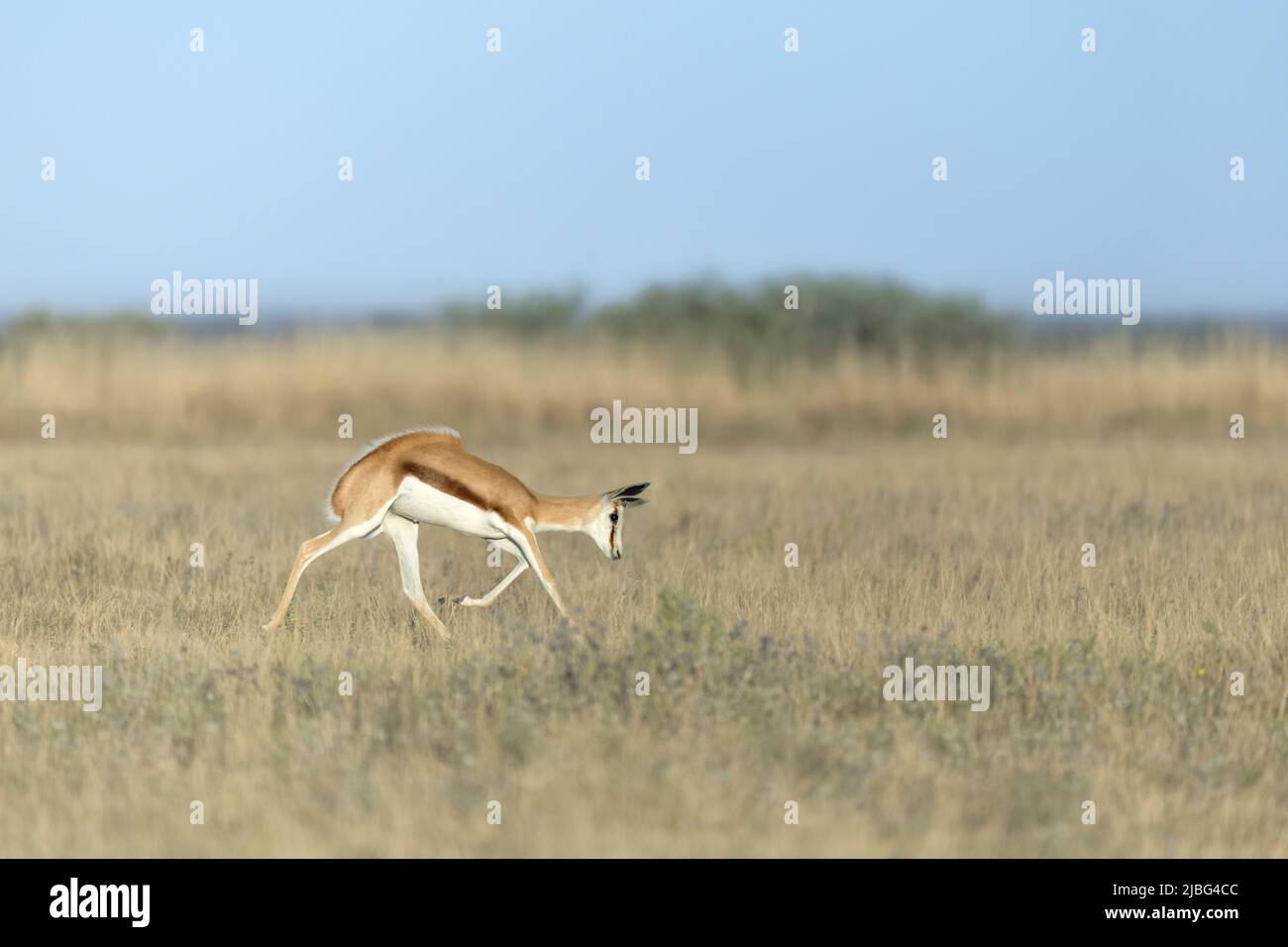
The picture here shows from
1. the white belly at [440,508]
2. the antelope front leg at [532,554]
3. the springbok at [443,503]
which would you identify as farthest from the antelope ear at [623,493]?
the white belly at [440,508]

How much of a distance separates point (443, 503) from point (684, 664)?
1.89 metres

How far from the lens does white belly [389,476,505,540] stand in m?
9.58

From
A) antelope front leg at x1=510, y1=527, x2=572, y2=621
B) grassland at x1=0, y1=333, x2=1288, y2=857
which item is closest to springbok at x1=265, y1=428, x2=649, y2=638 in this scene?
antelope front leg at x1=510, y1=527, x2=572, y2=621

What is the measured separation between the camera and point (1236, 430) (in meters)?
24.4

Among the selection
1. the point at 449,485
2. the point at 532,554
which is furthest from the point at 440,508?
the point at 532,554

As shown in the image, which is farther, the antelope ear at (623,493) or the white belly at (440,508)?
the antelope ear at (623,493)

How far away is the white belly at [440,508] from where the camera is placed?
31.4 ft

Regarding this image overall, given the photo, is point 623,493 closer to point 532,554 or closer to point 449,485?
point 532,554

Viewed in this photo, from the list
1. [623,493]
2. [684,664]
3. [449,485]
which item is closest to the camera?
[684,664]

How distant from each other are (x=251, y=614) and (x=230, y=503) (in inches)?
233

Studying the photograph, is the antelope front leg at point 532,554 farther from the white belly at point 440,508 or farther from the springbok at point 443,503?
the white belly at point 440,508

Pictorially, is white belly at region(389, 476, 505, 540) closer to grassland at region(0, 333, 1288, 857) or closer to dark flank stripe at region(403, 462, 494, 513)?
dark flank stripe at region(403, 462, 494, 513)

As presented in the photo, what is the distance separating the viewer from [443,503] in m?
9.59

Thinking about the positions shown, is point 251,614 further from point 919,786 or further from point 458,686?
point 919,786
